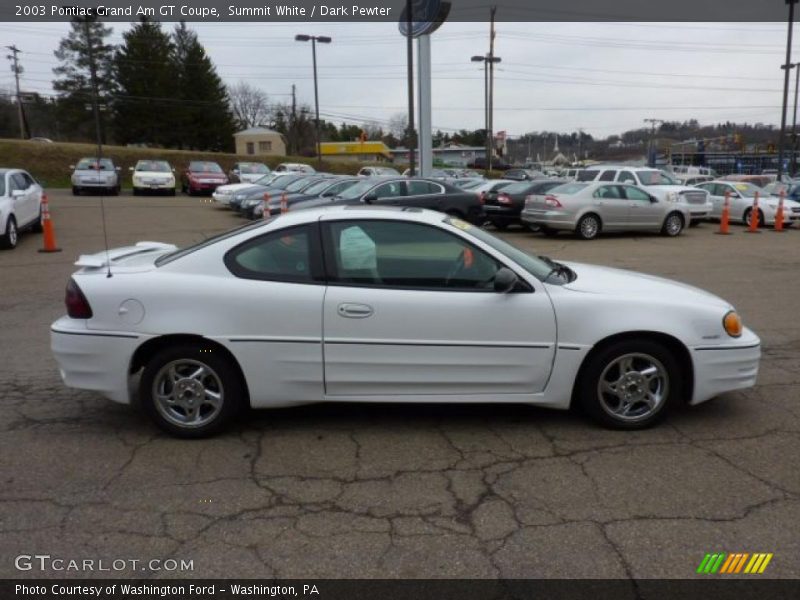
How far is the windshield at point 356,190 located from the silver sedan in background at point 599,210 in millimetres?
4052

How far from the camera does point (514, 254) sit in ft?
14.9

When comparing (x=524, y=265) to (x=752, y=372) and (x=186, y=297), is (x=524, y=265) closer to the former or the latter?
(x=752, y=372)

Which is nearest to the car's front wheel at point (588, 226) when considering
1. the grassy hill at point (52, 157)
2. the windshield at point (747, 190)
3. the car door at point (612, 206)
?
the car door at point (612, 206)

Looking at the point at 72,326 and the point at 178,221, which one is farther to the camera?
the point at 178,221

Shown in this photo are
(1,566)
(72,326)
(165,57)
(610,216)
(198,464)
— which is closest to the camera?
(1,566)

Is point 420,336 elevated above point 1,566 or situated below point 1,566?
Answer: above

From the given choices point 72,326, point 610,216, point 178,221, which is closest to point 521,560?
point 72,326

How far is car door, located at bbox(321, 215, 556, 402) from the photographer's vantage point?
4.06 meters

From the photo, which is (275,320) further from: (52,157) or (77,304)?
(52,157)

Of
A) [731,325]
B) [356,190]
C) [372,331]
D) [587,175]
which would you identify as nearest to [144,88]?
[587,175]

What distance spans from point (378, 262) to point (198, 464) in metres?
1.65

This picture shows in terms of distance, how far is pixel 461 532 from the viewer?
315 centimetres

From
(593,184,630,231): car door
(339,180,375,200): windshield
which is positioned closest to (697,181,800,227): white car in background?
(593,184,630,231): car door

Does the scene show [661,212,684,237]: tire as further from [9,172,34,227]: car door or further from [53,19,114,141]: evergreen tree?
[53,19,114,141]: evergreen tree
